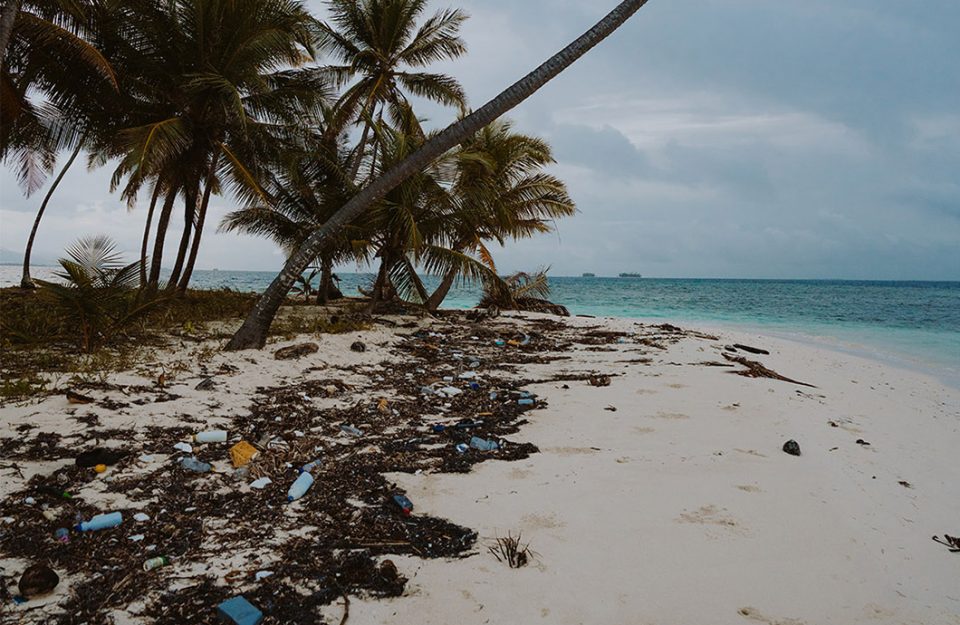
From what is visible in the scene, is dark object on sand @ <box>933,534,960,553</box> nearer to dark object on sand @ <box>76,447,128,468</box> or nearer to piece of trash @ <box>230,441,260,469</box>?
piece of trash @ <box>230,441,260,469</box>

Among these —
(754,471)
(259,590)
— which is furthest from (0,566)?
(754,471)

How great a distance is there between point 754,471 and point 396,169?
202 inches

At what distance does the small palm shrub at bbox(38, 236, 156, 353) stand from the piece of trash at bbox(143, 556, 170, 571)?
4444mm

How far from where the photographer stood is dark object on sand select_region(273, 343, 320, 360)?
6.43m

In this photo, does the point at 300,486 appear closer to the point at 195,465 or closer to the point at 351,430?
the point at 195,465

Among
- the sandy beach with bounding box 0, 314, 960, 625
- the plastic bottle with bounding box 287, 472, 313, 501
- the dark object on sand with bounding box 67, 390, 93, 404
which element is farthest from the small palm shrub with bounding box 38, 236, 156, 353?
the plastic bottle with bounding box 287, 472, 313, 501

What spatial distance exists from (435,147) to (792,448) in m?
4.82

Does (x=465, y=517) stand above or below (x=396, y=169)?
below

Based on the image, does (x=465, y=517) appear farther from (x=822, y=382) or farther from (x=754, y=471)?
(x=822, y=382)

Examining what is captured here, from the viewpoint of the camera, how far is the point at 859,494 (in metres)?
3.20

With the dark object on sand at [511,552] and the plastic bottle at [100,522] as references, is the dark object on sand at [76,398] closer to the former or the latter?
the plastic bottle at [100,522]

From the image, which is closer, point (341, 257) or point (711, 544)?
point (711, 544)

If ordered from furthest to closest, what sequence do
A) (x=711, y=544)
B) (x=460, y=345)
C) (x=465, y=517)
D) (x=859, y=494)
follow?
(x=460, y=345)
(x=859, y=494)
(x=465, y=517)
(x=711, y=544)

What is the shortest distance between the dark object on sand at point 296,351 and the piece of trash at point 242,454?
9.34ft
